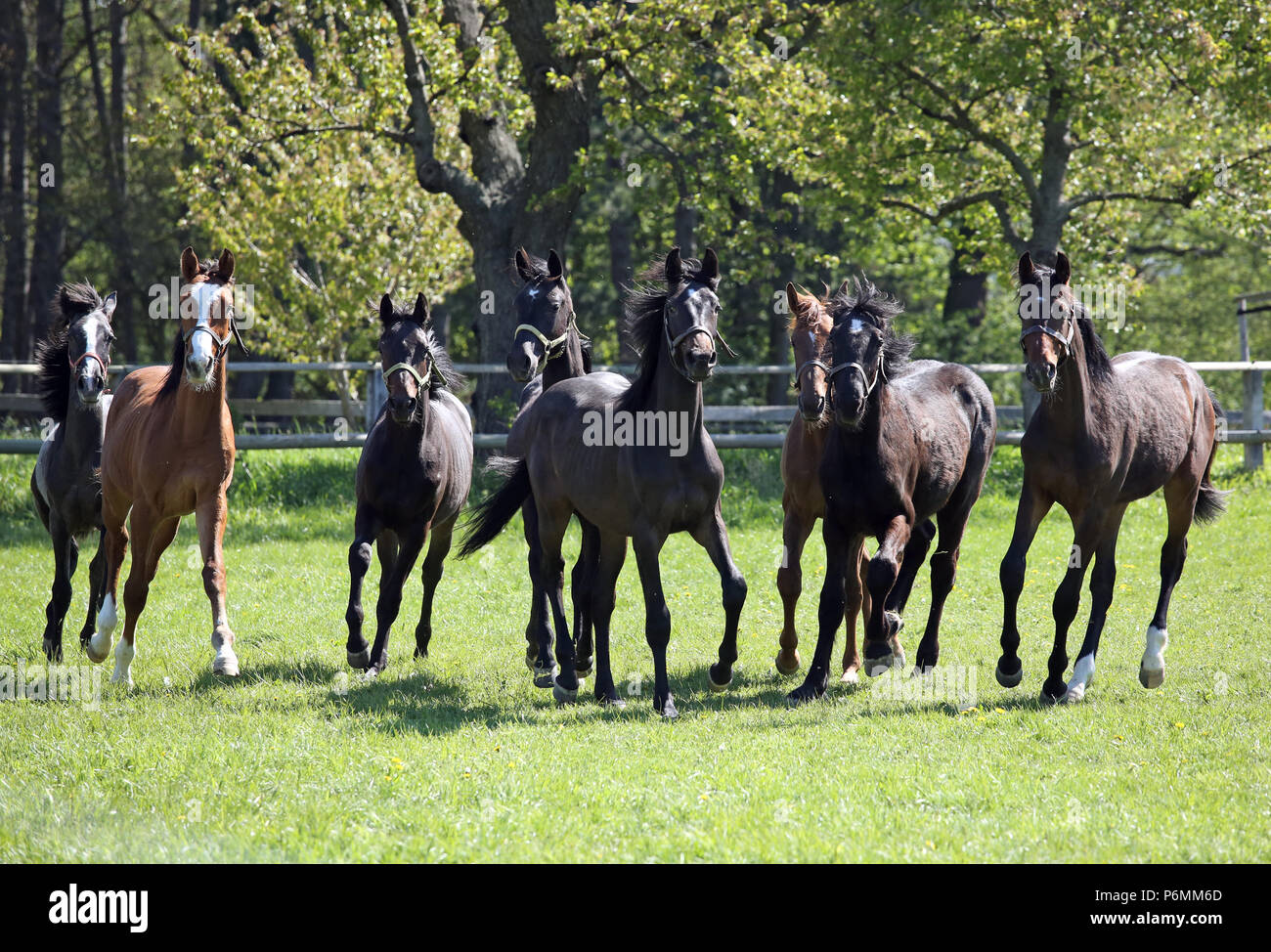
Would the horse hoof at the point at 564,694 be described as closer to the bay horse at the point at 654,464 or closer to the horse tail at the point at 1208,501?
the bay horse at the point at 654,464

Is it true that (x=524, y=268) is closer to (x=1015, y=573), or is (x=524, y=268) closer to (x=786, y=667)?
(x=786, y=667)

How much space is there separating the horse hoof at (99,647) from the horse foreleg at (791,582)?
4.28 m

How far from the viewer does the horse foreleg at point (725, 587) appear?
703 centimetres

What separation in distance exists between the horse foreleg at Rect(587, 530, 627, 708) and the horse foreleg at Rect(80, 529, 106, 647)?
4048 mm

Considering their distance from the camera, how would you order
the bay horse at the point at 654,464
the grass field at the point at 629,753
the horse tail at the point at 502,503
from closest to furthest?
the grass field at the point at 629,753 → the bay horse at the point at 654,464 → the horse tail at the point at 502,503

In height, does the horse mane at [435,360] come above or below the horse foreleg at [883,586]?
above

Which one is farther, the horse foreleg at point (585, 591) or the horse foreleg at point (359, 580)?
the horse foreleg at point (359, 580)

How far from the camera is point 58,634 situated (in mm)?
8906

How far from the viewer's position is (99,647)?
7.95 metres

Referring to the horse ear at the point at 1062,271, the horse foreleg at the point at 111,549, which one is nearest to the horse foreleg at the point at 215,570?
the horse foreleg at the point at 111,549

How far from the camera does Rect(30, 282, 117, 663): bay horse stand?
29.0 feet
